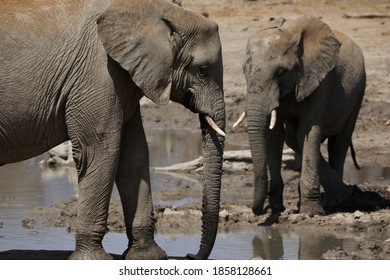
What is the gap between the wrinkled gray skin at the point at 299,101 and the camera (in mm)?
11336

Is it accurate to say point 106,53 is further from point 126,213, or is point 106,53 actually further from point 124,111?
point 126,213

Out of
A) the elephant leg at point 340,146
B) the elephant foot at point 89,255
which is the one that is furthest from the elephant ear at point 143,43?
the elephant leg at point 340,146

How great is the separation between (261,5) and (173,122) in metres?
5.51

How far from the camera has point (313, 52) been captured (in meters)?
12.0

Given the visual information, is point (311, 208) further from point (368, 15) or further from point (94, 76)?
point (368, 15)

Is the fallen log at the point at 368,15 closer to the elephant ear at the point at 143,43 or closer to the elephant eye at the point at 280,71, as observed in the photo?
the elephant eye at the point at 280,71

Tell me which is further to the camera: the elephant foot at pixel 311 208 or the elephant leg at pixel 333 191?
the elephant leg at pixel 333 191

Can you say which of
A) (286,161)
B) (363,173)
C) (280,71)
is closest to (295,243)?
(280,71)

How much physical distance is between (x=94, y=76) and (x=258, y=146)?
11.2ft

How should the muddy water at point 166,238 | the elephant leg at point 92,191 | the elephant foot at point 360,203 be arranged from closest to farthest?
→ the elephant leg at point 92,191 < the muddy water at point 166,238 < the elephant foot at point 360,203

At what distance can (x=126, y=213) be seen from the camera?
8594 mm

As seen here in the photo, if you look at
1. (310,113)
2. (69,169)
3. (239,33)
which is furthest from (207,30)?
(239,33)

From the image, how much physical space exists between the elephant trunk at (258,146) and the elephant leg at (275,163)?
1.70ft

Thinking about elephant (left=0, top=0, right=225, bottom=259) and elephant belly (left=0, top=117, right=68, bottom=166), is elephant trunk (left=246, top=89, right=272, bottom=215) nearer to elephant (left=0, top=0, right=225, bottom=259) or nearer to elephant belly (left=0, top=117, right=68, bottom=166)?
elephant (left=0, top=0, right=225, bottom=259)
